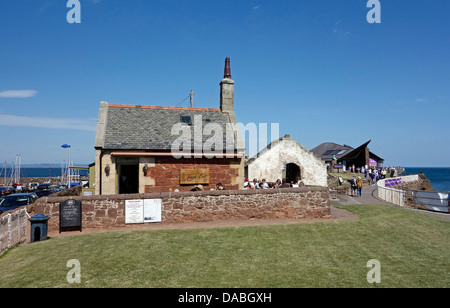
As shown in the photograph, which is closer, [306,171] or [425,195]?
[425,195]

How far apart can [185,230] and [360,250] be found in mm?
6144

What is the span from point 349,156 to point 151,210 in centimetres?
3846

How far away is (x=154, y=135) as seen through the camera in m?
17.2

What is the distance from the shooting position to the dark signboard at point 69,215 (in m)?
12.4

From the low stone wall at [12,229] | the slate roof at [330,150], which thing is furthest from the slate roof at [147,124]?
the slate roof at [330,150]

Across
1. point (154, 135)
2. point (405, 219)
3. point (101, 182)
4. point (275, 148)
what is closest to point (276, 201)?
point (405, 219)

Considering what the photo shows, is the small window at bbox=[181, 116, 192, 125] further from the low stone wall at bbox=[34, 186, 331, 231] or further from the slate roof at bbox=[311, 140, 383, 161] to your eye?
the slate roof at bbox=[311, 140, 383, 161]

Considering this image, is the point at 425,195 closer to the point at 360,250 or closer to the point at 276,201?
the point at 276,201

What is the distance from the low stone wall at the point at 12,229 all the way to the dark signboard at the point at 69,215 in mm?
1272

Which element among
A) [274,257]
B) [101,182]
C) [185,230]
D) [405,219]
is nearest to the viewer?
[274,257]

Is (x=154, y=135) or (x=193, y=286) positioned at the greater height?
(x=154, y=135)

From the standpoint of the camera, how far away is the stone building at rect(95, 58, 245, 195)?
1583cm

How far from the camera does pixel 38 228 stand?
11523 millimetres

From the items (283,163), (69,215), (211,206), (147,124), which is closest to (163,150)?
(147,124)
